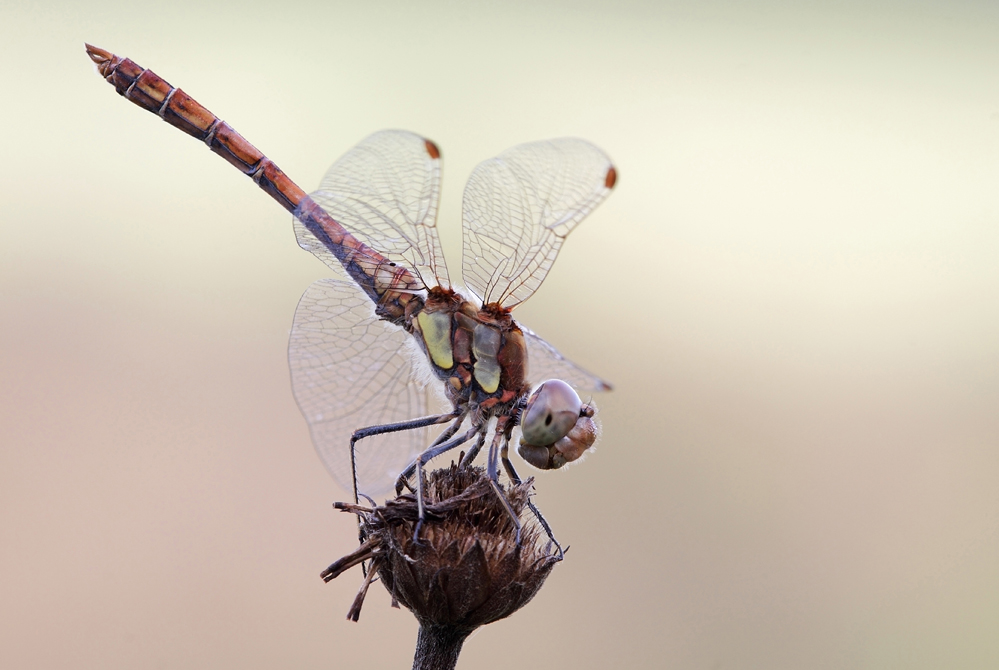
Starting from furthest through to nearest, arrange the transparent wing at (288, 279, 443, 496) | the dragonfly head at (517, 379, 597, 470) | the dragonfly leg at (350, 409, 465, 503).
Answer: the transparent wing at (288, 279, 443, 496) < the dragonfly leg at (350, 409, 465, 503) < the dragonfly head at (517, 379, 597, 470)

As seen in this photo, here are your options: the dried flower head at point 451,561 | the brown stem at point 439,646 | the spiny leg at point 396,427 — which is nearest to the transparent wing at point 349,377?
the spiny leg at point 396,427

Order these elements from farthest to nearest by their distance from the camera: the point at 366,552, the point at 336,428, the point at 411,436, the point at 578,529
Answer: the point at 578,529, the point at 411,436, the point at 336,428, the point at 366,552

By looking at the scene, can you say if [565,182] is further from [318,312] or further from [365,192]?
[318,312]

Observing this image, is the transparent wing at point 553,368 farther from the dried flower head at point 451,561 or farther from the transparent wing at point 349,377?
the dried flower head at point 451,561

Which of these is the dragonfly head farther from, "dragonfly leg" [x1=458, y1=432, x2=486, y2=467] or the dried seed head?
the dried seed head

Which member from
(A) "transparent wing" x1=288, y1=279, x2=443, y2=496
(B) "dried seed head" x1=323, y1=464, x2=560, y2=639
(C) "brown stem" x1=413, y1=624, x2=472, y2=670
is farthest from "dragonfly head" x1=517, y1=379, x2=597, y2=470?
(C) "brown stem" x1=413, y1=624, x2=472, y2=670

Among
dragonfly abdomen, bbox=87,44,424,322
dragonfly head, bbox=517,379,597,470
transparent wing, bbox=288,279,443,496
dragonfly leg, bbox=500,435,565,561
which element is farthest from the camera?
dragonfly abdomen, bbox=87,44,424,322

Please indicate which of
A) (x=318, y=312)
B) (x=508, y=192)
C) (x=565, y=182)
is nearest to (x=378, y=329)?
(x=318, y=312)
